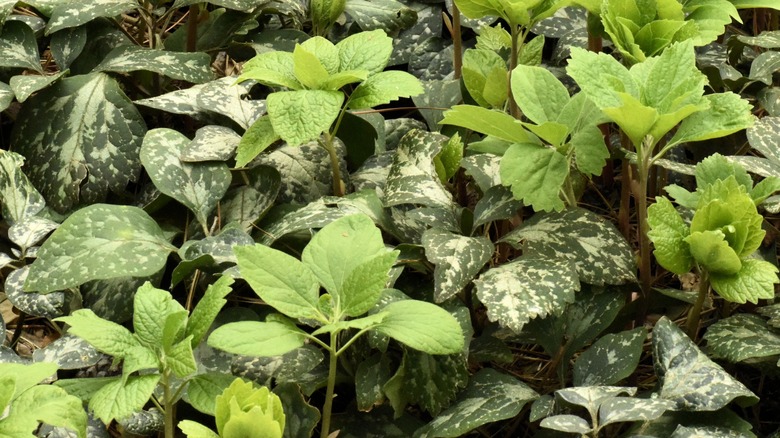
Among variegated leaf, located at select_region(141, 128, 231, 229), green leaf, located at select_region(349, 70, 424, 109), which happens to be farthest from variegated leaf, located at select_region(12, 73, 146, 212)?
green leaf, located at select_region(349, 70, 424, 109)

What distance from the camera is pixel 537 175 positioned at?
116 centimetres

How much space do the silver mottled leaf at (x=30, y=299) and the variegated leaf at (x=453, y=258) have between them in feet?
1.73

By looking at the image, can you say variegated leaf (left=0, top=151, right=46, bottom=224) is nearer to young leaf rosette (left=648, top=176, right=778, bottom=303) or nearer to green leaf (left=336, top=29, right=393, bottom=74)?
green leaf (left=336, top=29, right=393, bottom=74)

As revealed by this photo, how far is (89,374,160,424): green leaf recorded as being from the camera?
39.9 inches

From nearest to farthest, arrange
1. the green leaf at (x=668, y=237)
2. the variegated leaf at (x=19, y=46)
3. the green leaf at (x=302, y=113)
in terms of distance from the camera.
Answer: the green leaf at (x=668, y=237)
the green leaf at (x=302, y=113)
the variegated leaf at (x=19, y=46)

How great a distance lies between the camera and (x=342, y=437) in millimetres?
1206

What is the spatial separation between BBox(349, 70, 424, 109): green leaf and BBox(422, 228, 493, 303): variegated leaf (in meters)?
0.20

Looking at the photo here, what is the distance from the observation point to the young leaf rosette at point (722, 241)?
1062 mm

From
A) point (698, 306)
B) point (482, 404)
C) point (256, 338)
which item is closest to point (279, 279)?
point (256, 338)

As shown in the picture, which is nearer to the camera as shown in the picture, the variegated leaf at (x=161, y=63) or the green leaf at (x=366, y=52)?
the green leaf at (x=366, y=52)

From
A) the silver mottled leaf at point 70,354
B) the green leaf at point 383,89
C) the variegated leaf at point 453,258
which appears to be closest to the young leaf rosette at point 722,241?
the variegated leaf at point 453,258

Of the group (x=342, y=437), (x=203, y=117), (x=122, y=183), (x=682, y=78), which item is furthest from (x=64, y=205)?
(x=682, y=78)

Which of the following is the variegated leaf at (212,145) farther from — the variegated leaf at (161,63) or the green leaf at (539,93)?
the green leaf at (539,93)

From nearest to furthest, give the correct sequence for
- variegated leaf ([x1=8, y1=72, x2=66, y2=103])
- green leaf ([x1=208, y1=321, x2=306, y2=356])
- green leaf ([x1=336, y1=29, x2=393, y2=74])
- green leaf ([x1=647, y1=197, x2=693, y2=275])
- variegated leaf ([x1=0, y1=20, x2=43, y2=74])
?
green leaf ([x1=208, y1=321, x2=306, y2=356]) < green leaf ([x1=647, y1=197, x2=693, y2=275]) < green leaf ([x1=336, y1=29, x2=393, y2=74]) < variegated leaf ([x1=8, y1=72, x2=66, y2=103]) < variegated leaf ([x1=0, y1=20, x2=43, y2=74])
